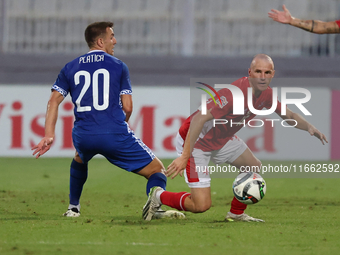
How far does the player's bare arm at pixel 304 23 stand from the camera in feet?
16.1

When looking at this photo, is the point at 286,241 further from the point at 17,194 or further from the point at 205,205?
the point at 17,194

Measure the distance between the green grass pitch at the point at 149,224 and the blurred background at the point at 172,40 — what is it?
4.95 m

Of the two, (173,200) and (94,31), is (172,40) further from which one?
(173,200)

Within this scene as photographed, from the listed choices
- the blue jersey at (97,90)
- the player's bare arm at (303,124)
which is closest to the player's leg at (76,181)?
the blue jersey at (97,90)

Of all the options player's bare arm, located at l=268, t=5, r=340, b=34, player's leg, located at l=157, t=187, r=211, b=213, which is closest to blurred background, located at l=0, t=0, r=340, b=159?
player's bare arm, located at l=268, t=5, r=340, b=34

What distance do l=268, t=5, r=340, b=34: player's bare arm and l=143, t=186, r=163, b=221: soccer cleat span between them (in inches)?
75.7

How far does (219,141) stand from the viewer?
16.0 ft

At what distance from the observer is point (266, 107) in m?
4.88

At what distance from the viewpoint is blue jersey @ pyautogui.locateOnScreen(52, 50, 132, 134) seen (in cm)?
459

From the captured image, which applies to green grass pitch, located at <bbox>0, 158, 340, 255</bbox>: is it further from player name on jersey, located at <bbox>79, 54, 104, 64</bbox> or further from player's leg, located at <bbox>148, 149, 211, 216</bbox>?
player name on jersey, located at <bbox>79, 54, 104, 64</bbox>

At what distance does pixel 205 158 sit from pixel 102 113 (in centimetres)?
103

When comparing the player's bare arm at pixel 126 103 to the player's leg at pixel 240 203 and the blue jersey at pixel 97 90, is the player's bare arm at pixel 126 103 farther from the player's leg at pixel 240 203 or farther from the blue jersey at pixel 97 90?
the player's leg at pixel 240 203

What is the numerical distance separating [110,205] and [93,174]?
3.39 meters

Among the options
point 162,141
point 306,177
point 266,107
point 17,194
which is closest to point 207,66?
point 162,141
